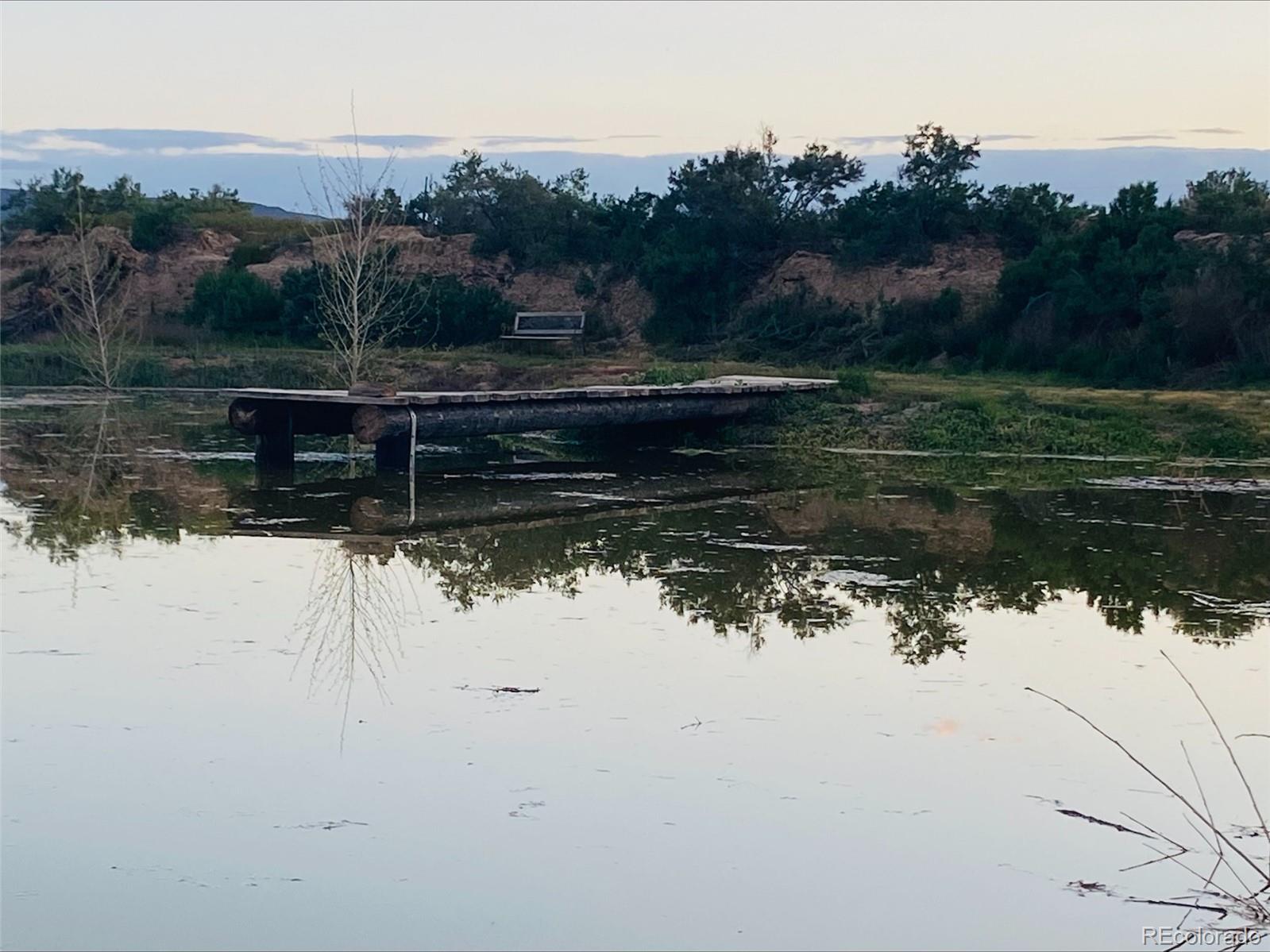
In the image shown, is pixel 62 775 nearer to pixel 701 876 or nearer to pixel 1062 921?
pixel 701 876

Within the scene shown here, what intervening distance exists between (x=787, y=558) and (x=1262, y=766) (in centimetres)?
580

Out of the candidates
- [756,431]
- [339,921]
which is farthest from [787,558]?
[756,431]

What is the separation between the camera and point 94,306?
92.6ft

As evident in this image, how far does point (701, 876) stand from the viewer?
598 centimetres

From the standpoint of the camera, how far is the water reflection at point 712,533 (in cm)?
1099

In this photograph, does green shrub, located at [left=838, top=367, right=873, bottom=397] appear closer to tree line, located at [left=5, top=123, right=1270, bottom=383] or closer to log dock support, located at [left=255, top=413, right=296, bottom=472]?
tree line, located at [left=5, top=123, right=1270, bottom=383]

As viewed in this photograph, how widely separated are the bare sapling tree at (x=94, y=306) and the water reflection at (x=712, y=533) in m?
9.84

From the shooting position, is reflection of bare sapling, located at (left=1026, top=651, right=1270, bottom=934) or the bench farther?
the bench

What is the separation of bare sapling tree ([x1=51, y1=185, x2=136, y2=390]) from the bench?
744cm

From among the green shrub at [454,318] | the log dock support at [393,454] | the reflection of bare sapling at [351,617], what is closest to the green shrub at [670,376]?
the log dock support at [393,454]

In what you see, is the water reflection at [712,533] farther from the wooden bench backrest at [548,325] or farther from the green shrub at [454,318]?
the green shrub at [454,318]

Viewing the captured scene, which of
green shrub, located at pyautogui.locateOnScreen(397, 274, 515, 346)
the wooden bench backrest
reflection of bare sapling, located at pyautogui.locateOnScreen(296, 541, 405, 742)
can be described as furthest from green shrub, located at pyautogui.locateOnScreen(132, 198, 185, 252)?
reflection of bare sapling, located at pyautogui.locateOnScreen(296, 541, 405, 742)

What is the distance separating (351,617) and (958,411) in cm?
1319

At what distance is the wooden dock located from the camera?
58.8ft
